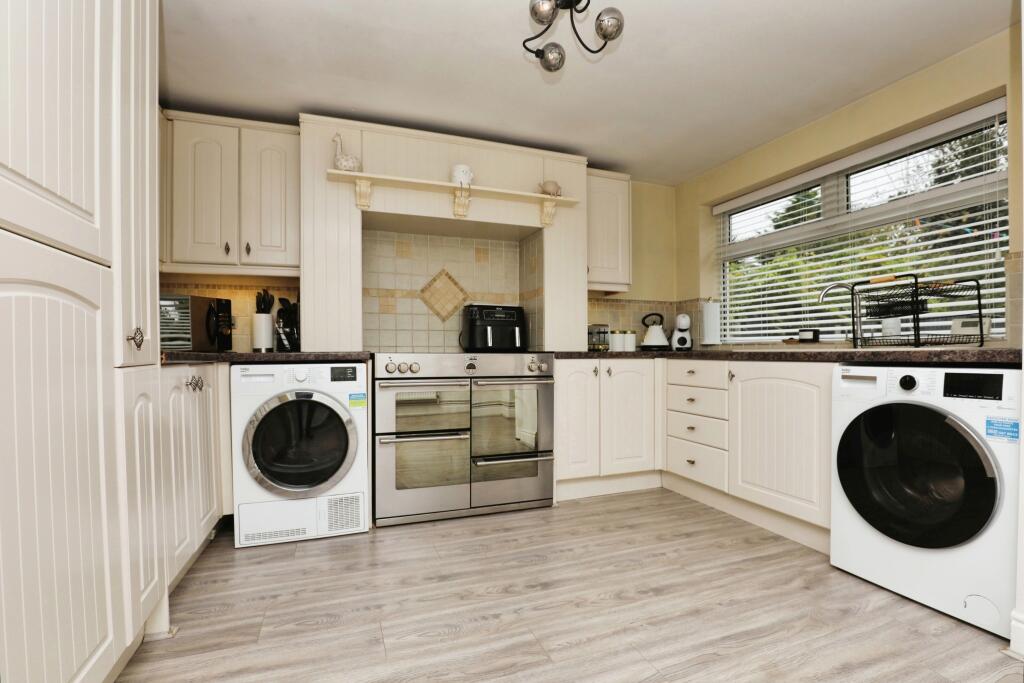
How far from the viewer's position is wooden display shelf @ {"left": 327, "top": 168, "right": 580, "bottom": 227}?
9.08 ft

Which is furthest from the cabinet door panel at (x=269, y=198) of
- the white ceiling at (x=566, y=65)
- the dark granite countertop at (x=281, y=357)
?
the dark granite countertop at (x=281, y=357)

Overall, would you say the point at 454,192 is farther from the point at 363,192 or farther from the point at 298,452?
the point at 298,452

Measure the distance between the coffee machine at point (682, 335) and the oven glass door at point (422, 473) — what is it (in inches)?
76.3

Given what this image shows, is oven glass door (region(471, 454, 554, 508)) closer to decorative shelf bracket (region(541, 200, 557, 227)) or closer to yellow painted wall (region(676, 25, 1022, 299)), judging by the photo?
decorative shelf bracket (region(541, 200, 557, 227))

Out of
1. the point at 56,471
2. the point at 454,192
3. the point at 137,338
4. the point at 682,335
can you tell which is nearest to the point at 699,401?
the point at 682,335

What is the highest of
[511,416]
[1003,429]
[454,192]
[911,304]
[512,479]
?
[454,192]

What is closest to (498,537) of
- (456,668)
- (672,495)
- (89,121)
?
(456,668)

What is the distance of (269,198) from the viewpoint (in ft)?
9.29

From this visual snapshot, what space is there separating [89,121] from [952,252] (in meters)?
3.38

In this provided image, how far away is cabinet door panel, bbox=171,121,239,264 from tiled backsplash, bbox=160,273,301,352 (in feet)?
0.89

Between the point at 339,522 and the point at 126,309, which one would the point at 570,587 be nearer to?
the point at 339,522

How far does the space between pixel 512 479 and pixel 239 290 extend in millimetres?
2033

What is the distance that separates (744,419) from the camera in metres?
2.59

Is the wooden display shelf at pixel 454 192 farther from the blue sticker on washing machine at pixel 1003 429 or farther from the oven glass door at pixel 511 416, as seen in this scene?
the blue sticker on washing machine at pixel 1003 429
